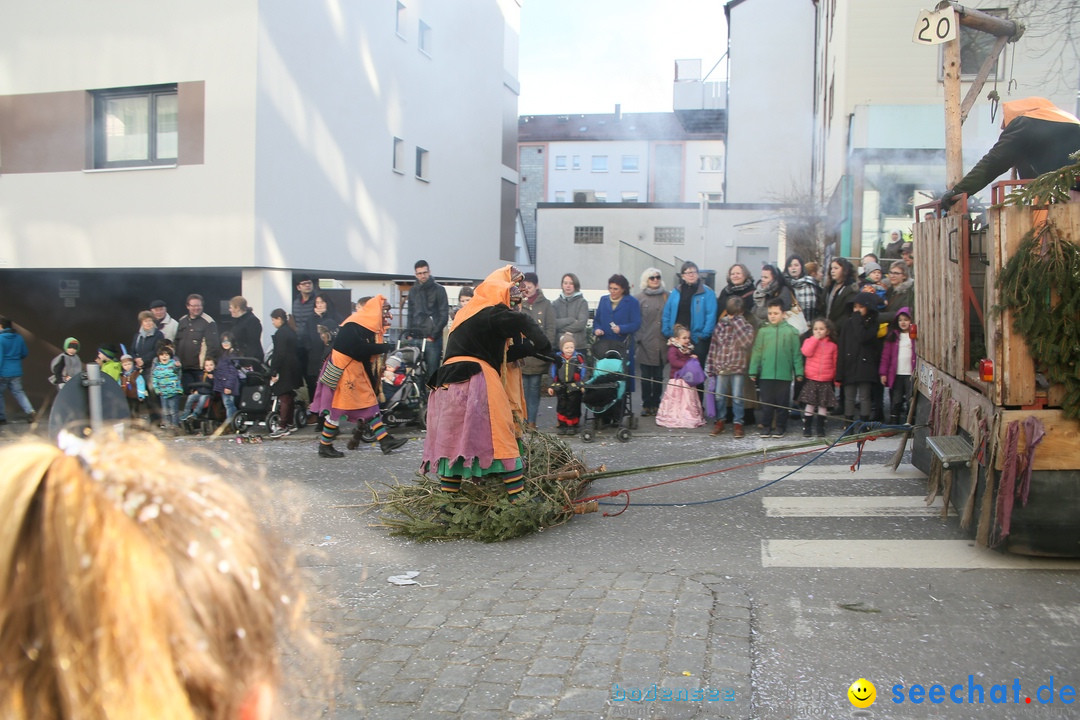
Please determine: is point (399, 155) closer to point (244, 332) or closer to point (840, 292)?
point (244, 332)

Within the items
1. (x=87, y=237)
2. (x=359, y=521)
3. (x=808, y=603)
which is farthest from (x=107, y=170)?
(x=808, y=603)

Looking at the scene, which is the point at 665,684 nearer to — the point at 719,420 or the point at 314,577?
the point at 314,577

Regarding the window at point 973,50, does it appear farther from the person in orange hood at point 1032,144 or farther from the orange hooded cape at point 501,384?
the orange hooded cape at point 501,384

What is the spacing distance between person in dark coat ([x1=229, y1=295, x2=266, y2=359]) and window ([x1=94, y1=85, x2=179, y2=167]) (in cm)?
422

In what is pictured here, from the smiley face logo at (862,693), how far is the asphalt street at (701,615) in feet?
0.10

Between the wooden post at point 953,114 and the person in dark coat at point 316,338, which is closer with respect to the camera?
the wooden post at point 953,114

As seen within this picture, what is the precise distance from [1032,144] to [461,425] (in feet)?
14.4

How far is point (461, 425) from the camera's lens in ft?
21.4

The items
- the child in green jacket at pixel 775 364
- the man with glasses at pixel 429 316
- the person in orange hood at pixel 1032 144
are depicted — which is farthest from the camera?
the man with glasses at pixel 429 316

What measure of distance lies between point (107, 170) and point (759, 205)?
19601mm

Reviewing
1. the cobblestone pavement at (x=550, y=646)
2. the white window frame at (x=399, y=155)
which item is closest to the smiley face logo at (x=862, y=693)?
the cobblestone pavement at (x=550, y=646)

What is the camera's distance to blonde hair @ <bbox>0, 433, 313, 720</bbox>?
3.49 feet

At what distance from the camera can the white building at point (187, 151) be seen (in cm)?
1466

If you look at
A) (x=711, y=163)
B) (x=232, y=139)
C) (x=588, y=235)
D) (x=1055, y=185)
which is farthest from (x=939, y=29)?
(x=711, y=163)
